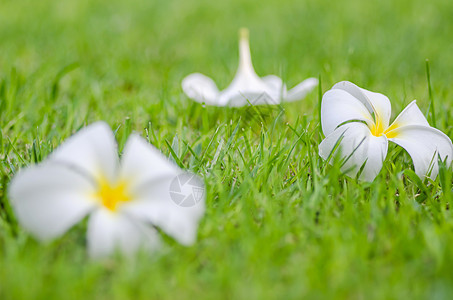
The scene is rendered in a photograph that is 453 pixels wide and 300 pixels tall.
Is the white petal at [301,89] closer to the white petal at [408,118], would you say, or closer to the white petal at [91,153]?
the white petal at [408,118]

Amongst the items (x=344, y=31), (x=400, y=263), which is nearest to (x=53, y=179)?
(x=400, y=263)

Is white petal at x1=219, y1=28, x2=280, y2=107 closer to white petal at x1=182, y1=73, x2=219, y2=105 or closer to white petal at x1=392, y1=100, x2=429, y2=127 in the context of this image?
white petal at x1=182, y1=73, x2=219, y2=105

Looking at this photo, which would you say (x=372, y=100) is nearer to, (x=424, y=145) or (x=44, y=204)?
(x=424, y=145)

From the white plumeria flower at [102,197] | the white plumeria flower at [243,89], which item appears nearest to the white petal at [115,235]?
the white plumeria flower at [102,197]

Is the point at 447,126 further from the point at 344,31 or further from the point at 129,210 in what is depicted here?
the point at 344,31

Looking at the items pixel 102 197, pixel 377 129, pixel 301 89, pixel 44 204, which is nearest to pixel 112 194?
pixel 102 197
